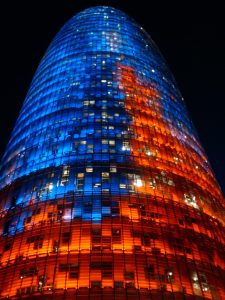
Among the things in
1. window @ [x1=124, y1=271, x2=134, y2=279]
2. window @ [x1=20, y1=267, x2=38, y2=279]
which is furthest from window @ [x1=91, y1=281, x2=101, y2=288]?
window @ [x1=20, y1=267, x2=38, y2=279]

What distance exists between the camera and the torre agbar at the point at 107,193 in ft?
140

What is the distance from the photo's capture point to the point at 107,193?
51500 mm

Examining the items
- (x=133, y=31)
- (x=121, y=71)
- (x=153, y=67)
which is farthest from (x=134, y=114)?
(x=133, y=31)

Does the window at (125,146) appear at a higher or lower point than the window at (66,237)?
higher

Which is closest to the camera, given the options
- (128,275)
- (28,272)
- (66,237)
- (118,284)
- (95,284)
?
(95,284)

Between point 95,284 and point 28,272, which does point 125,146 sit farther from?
point 28,272

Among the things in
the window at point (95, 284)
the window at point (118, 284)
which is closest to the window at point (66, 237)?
the window at point (95, 284)

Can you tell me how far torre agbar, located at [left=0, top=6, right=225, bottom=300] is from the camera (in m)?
42.7

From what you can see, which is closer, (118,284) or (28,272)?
(118,284)

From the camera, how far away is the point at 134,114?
68.4m

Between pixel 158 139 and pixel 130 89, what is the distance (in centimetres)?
1463

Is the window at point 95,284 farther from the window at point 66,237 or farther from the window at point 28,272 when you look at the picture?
the window at point 28,272

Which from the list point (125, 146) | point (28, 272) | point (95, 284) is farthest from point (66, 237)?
point (125, 146)

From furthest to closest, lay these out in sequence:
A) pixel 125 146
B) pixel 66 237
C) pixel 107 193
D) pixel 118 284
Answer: pixel 125 146
pixel 107 193
pixel 66 237
pixel 118 284
